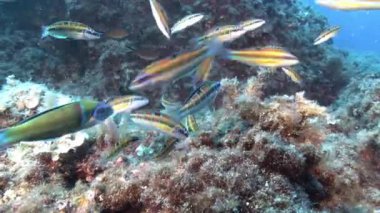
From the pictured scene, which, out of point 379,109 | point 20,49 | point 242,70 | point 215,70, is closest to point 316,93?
point 242,70

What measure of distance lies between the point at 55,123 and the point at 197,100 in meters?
1.46

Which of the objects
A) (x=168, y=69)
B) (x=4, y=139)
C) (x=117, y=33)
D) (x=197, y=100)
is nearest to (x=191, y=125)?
(x=197, y=100)

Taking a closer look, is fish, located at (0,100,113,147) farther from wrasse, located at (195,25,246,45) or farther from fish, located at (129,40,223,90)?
wrasse, located at (195,25,246,45)

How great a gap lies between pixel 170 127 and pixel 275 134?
959mm

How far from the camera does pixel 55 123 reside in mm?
2020

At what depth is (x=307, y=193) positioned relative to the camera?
9.89ft

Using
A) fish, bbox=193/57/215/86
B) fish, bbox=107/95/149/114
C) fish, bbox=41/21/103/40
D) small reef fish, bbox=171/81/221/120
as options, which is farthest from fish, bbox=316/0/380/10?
fish, bbox=41/21/103/40

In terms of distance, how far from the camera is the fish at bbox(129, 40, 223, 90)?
2.66m

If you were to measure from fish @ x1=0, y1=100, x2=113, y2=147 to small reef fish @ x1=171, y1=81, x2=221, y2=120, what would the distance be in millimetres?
1128

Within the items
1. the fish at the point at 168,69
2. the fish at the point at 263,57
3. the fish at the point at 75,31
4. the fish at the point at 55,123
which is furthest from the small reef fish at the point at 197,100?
the fish at the point at 75,31

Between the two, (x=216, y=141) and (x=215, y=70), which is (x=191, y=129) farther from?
(x=215, y=70)

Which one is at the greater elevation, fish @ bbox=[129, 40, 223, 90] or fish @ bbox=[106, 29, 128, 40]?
fish @ bbox=[129, 40, 223, 90]

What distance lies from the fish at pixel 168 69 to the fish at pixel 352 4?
1.01 m

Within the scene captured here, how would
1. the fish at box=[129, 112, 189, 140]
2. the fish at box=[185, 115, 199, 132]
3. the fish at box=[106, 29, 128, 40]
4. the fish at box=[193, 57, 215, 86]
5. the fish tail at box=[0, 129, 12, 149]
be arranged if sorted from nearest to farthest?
the fish tail at box=[0, 129, 12, 149]
the fish at box=[193, 57, 215, 86]
the fish at box=[129, 112, 189, 140]
the fish at box=[185, 115, 199, 132]
the fish at box=[106, 29, 128, 40]
